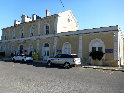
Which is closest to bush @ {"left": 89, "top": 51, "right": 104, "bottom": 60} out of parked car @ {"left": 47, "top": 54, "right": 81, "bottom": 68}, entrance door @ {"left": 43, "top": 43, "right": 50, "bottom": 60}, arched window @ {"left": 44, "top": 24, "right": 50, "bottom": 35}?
parked car @ {"left": 47, "top": 54, "right": 81, "bottom": 68}

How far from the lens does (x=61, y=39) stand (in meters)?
28.7

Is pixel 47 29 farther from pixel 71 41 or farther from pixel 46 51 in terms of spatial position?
pixel 71 41

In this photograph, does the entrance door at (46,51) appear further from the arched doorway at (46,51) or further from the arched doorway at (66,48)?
the arched doorway at (66,48)

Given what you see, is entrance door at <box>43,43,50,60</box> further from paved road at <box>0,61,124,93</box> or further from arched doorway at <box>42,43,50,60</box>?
paved road at <box>0,61,124,93</box>

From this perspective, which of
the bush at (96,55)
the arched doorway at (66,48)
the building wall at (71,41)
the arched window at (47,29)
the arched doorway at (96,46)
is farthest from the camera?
the arched window at (47,29)

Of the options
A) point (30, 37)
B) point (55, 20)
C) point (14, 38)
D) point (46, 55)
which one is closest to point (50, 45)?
point (46, 55)

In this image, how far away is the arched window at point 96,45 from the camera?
931 inches

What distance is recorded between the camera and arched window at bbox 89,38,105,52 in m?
23.6

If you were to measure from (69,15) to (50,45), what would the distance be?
8495 millimetres

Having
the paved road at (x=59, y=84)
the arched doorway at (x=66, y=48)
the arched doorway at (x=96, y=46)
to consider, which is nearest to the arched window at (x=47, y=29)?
the arched doorway at (x=66, y=48)

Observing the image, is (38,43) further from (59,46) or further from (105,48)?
(105,48)

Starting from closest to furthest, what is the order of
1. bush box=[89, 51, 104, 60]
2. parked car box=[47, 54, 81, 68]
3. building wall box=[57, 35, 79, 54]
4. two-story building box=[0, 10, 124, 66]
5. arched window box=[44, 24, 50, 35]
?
parked car box=[47, 54, 81, 68] < two-story building box=[0, 10, 124, 66] < bush box=[89, 51, 104, 60] < building wall box=[57, 35, 79, 54] < arched window box=[44, 24, 50, 35]

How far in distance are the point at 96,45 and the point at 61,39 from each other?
22.4 ft

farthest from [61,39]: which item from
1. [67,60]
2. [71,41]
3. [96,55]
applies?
[67,60]
